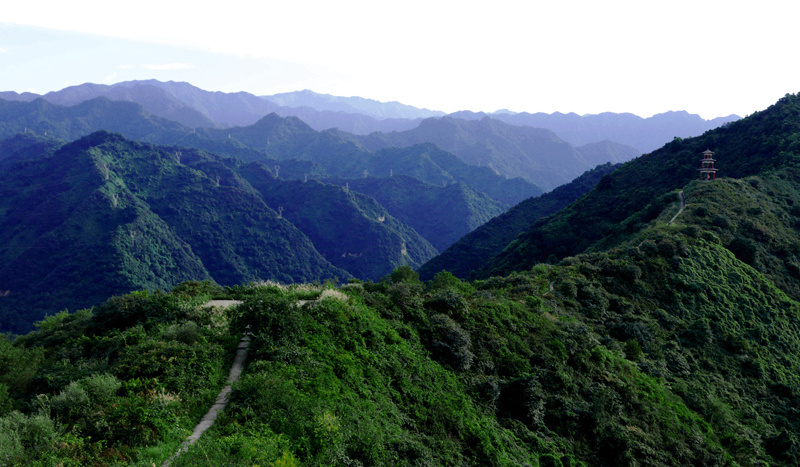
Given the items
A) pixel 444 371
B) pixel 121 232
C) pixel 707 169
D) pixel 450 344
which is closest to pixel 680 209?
pixel 707 169

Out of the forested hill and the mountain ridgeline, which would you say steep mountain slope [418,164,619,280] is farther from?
the mountain ridgeline

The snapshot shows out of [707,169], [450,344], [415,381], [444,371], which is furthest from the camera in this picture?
[707,169]

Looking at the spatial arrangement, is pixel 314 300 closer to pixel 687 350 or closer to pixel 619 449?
pixel 619 449

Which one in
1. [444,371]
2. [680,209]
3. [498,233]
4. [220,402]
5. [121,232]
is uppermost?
[680,209]

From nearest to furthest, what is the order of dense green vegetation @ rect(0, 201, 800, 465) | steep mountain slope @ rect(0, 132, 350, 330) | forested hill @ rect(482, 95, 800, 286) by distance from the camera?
dense green vegetation @ rect(0, 201, 800, 465)
forested hill @ rect(482, 95, 800, 286)
steep mountain slope @ rect(0, 132, 350, 330)

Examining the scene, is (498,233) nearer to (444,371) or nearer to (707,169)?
(707,169)

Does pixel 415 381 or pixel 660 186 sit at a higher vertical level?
pixel 660 186

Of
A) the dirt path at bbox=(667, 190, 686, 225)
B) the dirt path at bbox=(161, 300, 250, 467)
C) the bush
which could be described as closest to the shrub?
the dirt path at bbox=(161, 300, 250, 467)
